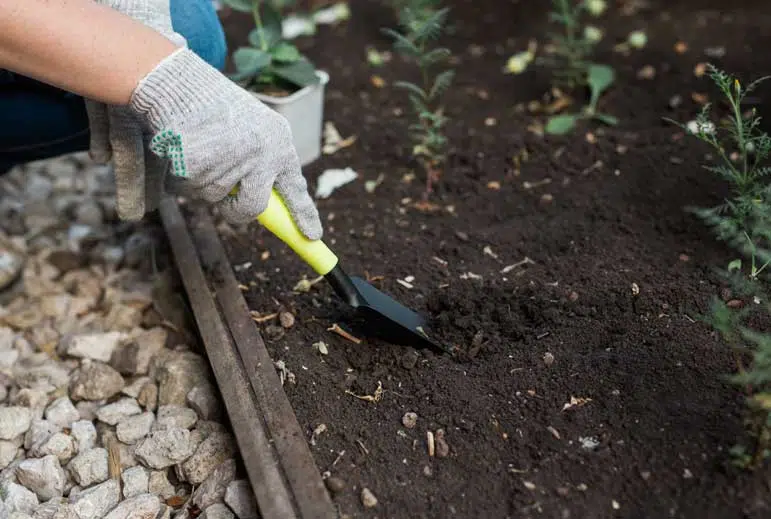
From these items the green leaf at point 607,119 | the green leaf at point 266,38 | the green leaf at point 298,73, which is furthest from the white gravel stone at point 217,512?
the green leaf at point 607,119

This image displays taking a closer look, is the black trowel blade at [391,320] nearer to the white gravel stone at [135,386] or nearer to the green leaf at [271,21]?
the white gravel stone at [135,386]

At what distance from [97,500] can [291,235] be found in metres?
0.65

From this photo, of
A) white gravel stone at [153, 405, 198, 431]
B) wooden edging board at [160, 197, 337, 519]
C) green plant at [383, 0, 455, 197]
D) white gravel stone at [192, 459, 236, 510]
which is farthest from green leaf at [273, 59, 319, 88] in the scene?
white gravel stone at [192, 459, 236, 510]

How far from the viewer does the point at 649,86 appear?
254 cm

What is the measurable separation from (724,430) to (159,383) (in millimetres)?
1214

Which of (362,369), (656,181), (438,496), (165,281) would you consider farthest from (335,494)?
(656,181)

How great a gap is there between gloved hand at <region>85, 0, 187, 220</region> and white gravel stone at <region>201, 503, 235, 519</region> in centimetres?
68

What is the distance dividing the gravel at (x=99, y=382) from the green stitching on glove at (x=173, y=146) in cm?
57

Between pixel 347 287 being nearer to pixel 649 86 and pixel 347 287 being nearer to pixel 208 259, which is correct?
pixel 208 259

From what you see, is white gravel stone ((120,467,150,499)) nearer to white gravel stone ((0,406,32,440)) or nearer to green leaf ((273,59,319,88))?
white gravel stone ((0,406,32,440))

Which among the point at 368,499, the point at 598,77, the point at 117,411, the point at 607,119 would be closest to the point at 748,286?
the point at 368,499

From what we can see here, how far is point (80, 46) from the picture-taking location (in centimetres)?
140

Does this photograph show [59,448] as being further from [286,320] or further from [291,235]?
[291,235]

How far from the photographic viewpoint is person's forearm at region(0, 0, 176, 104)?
4.47 feet
